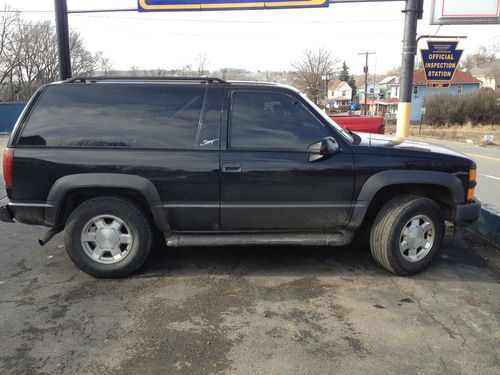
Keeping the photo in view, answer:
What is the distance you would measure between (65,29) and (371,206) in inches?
245

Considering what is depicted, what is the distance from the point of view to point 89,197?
4453mm

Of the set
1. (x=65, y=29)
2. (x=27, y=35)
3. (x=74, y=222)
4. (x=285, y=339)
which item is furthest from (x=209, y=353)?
(x=27, y=35)

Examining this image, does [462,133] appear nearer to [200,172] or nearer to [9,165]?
[200,172]

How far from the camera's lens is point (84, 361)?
3.02 m

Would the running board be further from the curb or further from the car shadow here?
the curb

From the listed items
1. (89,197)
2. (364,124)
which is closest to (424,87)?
(364,124)

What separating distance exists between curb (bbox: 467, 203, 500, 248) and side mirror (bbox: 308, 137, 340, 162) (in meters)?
2.64

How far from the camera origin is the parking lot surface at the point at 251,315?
9.95ft

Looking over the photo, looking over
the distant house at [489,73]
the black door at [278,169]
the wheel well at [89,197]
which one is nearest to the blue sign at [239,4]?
the black door at [278,169]

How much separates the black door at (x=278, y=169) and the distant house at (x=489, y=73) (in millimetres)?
91616

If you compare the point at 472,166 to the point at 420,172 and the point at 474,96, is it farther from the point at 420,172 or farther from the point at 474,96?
the point at 474,96

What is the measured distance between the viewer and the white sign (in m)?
7.31

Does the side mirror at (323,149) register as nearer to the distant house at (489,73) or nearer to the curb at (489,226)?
the curb at (489,226)

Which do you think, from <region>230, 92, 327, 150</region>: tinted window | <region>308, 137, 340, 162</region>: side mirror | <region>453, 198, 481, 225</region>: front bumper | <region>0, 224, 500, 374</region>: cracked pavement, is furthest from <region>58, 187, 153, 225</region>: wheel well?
<region>453, 198, 481, 225</region>: front bumper
